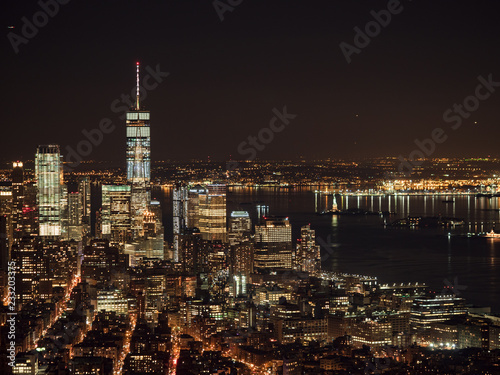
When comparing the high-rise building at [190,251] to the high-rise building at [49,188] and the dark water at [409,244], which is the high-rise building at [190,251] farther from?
the high-rise building at [49,188]

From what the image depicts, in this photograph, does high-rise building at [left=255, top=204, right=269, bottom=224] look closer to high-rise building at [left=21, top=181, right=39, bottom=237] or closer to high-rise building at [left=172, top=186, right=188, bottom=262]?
high-rise building at [left=172, top=186, right=188, bottom=262]

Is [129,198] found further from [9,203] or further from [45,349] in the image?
[45,349]

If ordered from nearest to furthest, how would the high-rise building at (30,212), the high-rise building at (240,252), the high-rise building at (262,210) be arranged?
the high-rise building at (240,252) < the high-rise building at (30,212) < the high-rise building at (262,210)

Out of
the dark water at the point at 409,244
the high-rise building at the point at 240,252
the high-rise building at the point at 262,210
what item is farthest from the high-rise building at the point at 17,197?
the high-rise building at the point at 262,210

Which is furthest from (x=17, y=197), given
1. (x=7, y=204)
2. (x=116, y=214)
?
(x=116, y=214)

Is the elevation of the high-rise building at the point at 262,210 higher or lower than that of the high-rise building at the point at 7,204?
lower

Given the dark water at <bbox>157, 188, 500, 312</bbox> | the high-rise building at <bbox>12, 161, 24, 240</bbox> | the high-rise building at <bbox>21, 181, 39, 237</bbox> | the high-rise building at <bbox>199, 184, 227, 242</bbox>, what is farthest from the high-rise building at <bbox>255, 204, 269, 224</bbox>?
the high-rise building at <bbox>12, 161, 24, 240</bbox>
